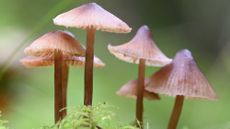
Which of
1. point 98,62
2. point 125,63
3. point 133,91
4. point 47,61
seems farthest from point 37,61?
point 125,63

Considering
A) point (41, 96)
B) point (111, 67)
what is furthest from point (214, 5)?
point (41, 96)

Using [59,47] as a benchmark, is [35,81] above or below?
below

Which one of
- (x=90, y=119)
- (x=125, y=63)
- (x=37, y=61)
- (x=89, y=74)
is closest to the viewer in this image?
Result: (x=90, y=119)

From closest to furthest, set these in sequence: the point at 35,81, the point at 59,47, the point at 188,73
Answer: the point at 59,47 < the point at 188,73 < the point at 35,81

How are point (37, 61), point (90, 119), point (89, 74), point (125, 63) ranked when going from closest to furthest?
point (90, 119), point (89, 74), point (37, 61), point (125, 63)

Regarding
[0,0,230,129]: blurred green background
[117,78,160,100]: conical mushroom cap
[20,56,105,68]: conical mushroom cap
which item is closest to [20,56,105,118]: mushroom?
[20,56,105,68]: conical mushroom cap

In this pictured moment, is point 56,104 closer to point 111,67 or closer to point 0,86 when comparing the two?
point 0,86

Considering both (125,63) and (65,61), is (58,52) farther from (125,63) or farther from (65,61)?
(125,63)

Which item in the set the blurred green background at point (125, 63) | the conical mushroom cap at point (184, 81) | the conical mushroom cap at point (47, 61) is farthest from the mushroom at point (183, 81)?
the blurred green background at point (125, 63)
